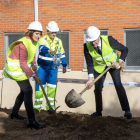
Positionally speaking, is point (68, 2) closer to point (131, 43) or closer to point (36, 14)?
point (36, 14)

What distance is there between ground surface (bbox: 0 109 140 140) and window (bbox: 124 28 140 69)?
10.7ft

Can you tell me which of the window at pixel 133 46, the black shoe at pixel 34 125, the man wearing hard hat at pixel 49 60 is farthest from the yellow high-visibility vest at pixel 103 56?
the window at pixel 133 46

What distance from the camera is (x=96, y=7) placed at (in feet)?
28.4

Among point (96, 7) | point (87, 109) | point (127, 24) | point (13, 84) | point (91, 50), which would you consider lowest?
point (87, 109)

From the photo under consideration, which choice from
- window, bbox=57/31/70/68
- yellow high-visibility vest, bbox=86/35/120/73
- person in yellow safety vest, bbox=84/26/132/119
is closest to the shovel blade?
person in yellow safety vest, bbox=84/26/132/119

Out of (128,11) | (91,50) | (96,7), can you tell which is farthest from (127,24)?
(91,50)

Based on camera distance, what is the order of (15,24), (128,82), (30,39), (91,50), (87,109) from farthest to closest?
1. (15,24)
2. (87,109)
3. (128,82)
4. (91,50)
5. (30,39)

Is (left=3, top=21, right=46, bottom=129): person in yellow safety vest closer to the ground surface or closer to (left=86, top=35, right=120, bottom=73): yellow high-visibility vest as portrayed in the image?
the ground surface

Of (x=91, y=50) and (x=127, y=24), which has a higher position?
(x=127, y=24)

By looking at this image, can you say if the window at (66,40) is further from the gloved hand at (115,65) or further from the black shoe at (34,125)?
the black shoe at (34,125)

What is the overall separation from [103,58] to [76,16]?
352 centimetres

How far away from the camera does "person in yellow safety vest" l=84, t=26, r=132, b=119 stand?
5480 mm

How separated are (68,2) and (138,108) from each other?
166 inches

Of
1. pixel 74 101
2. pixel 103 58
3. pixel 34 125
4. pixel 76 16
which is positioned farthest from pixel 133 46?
pixel 34 125
